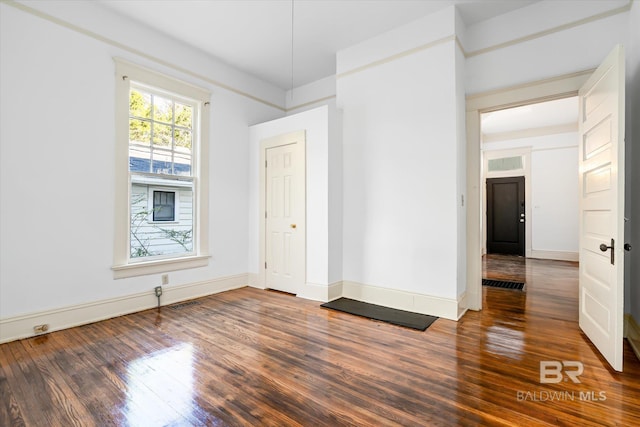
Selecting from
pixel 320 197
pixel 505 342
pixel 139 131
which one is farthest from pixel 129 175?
pixel 505 342

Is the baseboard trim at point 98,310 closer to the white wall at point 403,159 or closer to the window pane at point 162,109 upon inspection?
the white wall at point 403,159

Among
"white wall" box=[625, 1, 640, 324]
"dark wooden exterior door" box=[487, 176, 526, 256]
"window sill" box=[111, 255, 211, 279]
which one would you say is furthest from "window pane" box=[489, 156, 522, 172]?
"window sill" box=[111, 255, 211, 279]

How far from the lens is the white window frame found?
3.50 metres

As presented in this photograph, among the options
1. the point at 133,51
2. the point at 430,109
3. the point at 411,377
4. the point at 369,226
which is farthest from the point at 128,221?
the point at 430,109

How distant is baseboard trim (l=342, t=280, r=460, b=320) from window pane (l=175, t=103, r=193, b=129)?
321cm

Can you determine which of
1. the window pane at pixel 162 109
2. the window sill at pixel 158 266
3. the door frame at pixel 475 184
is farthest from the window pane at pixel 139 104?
the door frame at pixel 475 184

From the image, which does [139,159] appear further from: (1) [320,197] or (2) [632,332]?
(2) [632,332]

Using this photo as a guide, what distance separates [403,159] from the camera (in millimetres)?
3715

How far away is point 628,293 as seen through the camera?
288 cm

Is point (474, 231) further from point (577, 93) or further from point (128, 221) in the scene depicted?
point (128, 221)

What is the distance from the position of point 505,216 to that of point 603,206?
6.46m

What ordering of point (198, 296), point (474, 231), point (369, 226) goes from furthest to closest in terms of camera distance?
point (198, 296)
point (369, 226)
point (474, 231)

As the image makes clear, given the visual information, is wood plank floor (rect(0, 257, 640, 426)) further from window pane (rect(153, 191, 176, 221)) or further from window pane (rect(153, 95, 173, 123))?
window pane (rect(153, 95, 173, 123))

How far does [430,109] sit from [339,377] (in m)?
2.99
